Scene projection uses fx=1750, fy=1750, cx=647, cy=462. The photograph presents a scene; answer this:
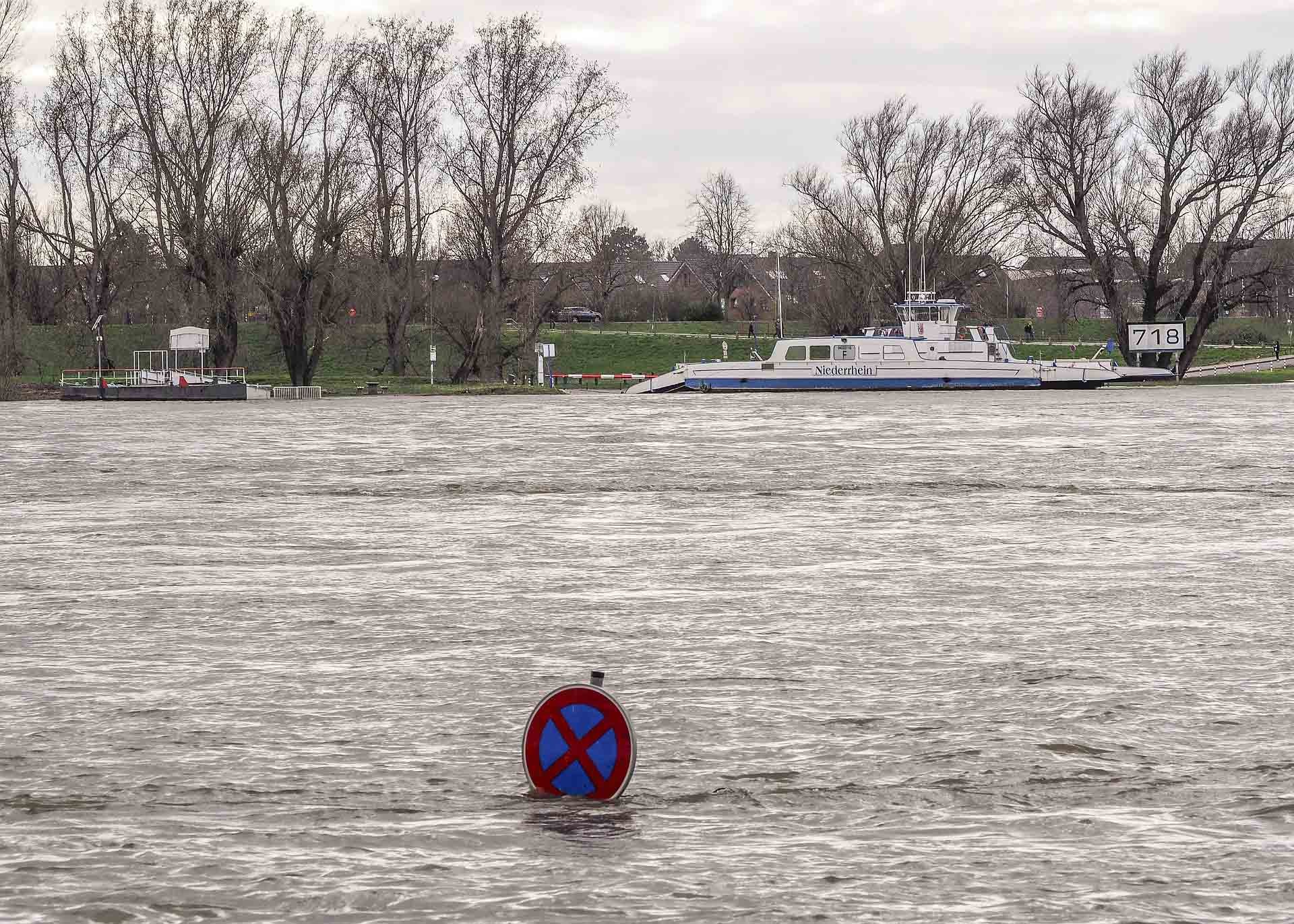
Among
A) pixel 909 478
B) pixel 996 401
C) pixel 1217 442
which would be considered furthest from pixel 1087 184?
pixel 909 478

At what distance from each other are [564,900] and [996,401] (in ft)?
175

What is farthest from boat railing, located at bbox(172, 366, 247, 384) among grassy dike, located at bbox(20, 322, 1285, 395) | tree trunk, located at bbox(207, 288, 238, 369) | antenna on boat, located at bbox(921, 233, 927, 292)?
antenna on boat, located at bbox(921, 233, 927, 292)

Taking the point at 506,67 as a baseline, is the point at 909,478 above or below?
below

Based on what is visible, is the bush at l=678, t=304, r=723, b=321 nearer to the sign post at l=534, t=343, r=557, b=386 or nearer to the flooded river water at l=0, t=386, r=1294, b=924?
the sign post at l=534, t=343, r=557, b=386

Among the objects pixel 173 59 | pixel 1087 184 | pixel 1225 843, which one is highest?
pixel 173 59

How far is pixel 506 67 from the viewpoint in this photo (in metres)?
73.1

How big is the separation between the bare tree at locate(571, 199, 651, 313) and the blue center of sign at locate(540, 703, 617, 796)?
66.3 meters

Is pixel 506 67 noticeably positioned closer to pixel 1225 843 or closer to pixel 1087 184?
pixel 1087 184

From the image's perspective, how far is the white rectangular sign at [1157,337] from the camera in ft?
244

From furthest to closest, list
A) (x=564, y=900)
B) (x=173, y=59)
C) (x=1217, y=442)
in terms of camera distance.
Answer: (x=173, y=59) < (x=1217, y=442) < (x=564, y=900)

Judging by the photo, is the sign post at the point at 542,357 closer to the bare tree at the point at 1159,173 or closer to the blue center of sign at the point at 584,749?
the bare tree at the point at 1159,173

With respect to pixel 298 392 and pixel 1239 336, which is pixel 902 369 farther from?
pixel 1239 336

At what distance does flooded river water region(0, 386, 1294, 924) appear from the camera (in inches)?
232

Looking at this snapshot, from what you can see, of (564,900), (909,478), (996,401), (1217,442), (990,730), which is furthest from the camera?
(996,401)
